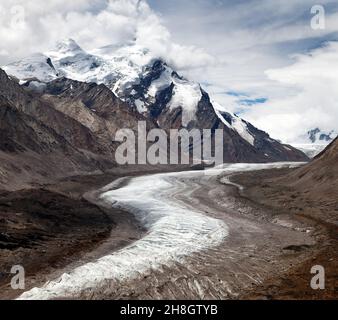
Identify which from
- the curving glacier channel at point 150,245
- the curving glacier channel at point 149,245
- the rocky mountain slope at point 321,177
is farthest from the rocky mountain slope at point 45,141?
the rocky mountain slope at point 321,177

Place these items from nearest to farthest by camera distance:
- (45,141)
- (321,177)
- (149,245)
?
(149,245) < (321,177) < (45,141)

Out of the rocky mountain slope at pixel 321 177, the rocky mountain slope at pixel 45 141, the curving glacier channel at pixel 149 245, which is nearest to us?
the curving glacier channel at pixel 149 245

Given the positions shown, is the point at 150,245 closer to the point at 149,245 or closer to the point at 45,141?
the point at 149,245

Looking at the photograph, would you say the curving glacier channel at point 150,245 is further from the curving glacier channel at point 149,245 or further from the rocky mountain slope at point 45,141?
the rocky mountain slope at point 45,141

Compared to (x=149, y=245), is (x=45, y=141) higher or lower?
higher

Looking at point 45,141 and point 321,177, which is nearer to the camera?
point 321,177

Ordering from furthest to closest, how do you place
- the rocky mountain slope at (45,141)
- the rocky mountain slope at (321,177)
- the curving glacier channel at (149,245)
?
the rocky mountain slope at (45,141), the rocky mountain slope at (321,177), the curving glacier channel at (149,245)

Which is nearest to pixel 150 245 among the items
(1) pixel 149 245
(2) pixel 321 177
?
(1) pixel 149 245

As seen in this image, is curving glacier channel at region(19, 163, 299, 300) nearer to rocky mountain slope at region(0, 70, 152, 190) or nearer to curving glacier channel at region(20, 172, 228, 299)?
curving glacier channel at region(20, 172, 228, 299)

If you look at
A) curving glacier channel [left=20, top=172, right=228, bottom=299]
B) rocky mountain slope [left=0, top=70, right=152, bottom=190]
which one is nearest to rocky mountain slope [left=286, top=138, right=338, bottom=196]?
curving glacier channel [left=20, top=172, right=228, bottom=299]
